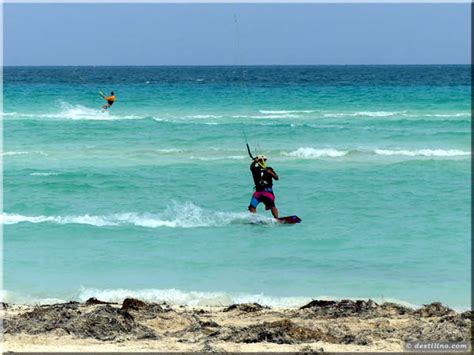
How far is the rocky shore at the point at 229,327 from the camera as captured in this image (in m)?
7.65

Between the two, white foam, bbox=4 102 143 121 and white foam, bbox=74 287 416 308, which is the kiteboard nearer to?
white foam, bbox=74 287 416 308

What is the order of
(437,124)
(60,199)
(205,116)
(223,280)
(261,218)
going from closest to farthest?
(223,280) < (261,218) < (60,199) < (437,124) < (205,116)

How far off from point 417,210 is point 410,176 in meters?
3.96

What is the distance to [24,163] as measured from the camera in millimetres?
22250

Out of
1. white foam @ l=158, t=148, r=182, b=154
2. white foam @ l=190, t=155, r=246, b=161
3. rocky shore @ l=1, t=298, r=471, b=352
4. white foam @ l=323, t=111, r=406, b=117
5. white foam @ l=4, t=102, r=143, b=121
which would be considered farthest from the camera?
white foam @ l=323, t=111, r=406, b=117

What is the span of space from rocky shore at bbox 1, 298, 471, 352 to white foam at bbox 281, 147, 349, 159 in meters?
14.2

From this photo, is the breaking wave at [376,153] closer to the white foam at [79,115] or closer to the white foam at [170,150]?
the white foam at [170,150]

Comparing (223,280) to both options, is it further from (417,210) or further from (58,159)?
(58,159)

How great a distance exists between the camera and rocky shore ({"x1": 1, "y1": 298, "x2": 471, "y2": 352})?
25.1ft

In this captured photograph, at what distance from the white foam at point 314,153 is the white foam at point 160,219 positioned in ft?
27.1

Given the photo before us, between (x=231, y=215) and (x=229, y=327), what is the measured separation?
7.29 m

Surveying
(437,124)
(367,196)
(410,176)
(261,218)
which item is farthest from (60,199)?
(437,124)

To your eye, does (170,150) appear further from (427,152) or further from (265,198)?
(265,198)

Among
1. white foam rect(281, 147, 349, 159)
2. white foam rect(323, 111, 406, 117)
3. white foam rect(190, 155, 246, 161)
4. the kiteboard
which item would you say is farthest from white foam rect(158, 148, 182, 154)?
white foam rect(323, 111, 406, 117)
